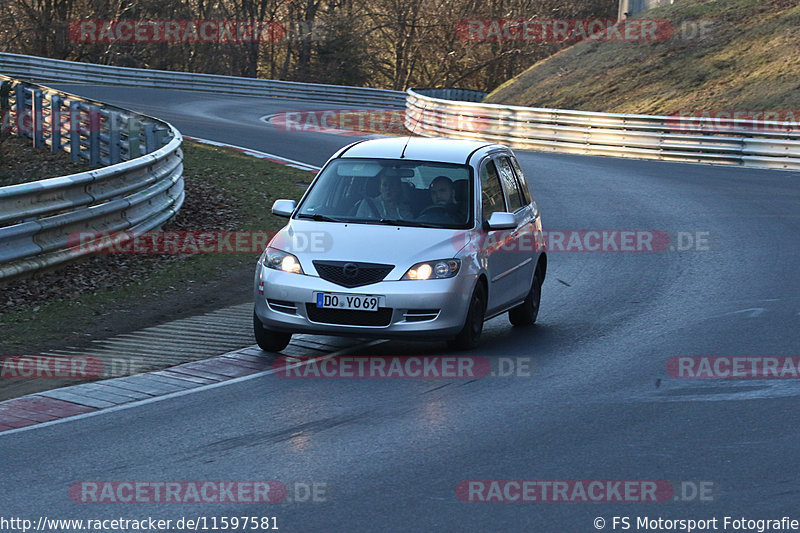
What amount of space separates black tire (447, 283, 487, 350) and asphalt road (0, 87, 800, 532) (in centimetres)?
21

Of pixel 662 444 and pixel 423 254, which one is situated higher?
Result: pixel 423 254

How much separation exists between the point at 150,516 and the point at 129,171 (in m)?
8.92

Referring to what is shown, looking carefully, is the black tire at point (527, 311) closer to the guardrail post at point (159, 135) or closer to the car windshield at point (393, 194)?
the car windshield at point (393, 194)

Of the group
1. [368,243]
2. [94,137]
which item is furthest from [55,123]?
[368,243]

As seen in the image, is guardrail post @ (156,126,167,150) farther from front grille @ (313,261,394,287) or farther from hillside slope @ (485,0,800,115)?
hillside slope @ (485,0,800,115)

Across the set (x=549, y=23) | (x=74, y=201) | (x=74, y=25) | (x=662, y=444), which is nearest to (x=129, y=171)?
(x=74, y=201)

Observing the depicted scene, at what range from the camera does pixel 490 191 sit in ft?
35.1

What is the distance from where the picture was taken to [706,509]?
5734 millimetres

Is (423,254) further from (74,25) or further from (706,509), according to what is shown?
(74,25)

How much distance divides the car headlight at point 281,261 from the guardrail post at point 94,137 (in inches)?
434

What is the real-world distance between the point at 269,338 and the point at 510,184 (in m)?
3.05

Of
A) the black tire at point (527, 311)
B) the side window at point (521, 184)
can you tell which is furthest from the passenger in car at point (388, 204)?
the side window at point (521, 184)

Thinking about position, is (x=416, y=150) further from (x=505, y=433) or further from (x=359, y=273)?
(x=505, y=433)

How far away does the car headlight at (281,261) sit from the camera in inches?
372
